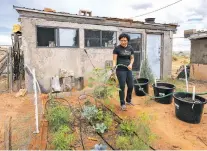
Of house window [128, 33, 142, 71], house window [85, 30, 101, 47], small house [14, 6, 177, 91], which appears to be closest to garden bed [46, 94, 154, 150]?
small house [14, 6, 177, 91]

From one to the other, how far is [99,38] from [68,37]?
1.57 m

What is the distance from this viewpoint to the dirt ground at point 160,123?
3.60 m

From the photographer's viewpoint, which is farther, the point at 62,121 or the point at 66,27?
the point at 66,27

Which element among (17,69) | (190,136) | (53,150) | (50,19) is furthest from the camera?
(17,69)

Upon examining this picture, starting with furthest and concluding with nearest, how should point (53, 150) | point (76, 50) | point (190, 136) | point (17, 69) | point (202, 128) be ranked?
point (17, 69) → point (76, 50) → point (202, 128) → point (190, 136) → point (53, 150)

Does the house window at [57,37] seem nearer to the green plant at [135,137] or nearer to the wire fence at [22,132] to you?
the wire fence at [22,132]

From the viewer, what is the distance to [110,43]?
9.36 metres

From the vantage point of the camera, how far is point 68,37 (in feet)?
27.1

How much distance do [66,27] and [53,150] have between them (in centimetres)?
613

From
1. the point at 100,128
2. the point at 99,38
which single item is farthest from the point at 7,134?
the point at 99,38

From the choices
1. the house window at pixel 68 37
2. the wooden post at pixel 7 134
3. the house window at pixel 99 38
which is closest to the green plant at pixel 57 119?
the wooden post at pixel 7 134

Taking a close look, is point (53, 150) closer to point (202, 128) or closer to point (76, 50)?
point (202, 128)

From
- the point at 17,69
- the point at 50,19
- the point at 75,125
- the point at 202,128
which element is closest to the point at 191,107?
the point at 202,128

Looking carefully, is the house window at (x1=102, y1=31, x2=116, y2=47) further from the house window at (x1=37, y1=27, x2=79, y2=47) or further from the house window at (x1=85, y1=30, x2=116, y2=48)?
the house window at (x1=37, y1=27, x2=79, y2=47)
